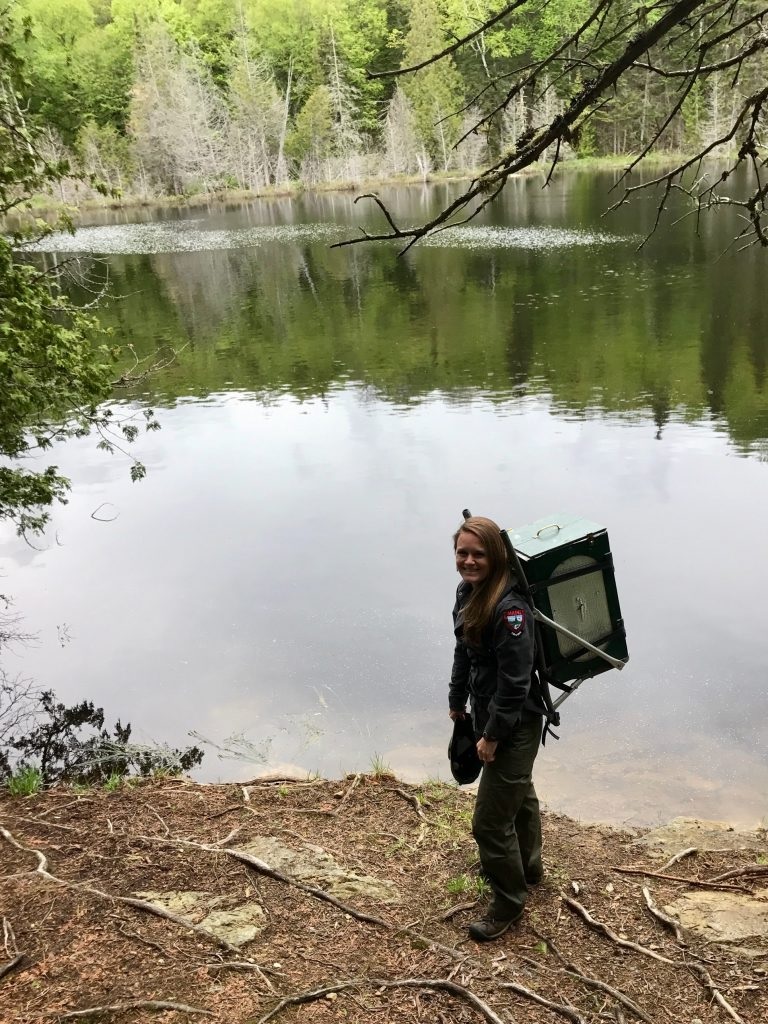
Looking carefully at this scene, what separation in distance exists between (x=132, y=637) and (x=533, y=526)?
6146 mm

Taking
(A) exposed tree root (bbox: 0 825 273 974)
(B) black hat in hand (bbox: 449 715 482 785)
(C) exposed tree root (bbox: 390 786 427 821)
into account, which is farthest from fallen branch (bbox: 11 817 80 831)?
(B) black hat in hand (bbox: 449 715 482 785)

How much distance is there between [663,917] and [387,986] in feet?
4.64

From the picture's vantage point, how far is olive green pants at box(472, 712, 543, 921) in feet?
10.8

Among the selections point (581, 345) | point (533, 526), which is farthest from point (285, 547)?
point (581, 345)

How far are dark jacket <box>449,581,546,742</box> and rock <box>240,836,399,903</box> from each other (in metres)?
1.17

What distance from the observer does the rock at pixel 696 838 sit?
4.45 m

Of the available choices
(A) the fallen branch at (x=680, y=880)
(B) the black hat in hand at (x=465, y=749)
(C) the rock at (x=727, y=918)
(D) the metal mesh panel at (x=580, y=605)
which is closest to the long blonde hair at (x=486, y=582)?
(D) the metal mesh panel at (x=580, y=605)

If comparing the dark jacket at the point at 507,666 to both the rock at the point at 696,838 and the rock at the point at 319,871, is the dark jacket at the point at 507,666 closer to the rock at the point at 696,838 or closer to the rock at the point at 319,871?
the rock at the point at 319,871

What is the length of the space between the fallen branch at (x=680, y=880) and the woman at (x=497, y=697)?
2.90ft

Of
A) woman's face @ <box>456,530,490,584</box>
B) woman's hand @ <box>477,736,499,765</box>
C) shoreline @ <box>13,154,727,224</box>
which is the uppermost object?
shoreline @ <box>13,154,727,224</box>

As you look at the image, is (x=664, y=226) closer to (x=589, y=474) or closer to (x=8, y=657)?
(x=589, y=474)

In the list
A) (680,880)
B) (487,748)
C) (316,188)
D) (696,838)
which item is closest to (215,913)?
(487,748)

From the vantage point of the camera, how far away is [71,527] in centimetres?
1119

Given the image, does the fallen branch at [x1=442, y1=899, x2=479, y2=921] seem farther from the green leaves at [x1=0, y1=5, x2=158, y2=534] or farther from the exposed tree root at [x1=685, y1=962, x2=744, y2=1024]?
the green leaves at [x1=0, y1=5, x2=158, y2=534]
